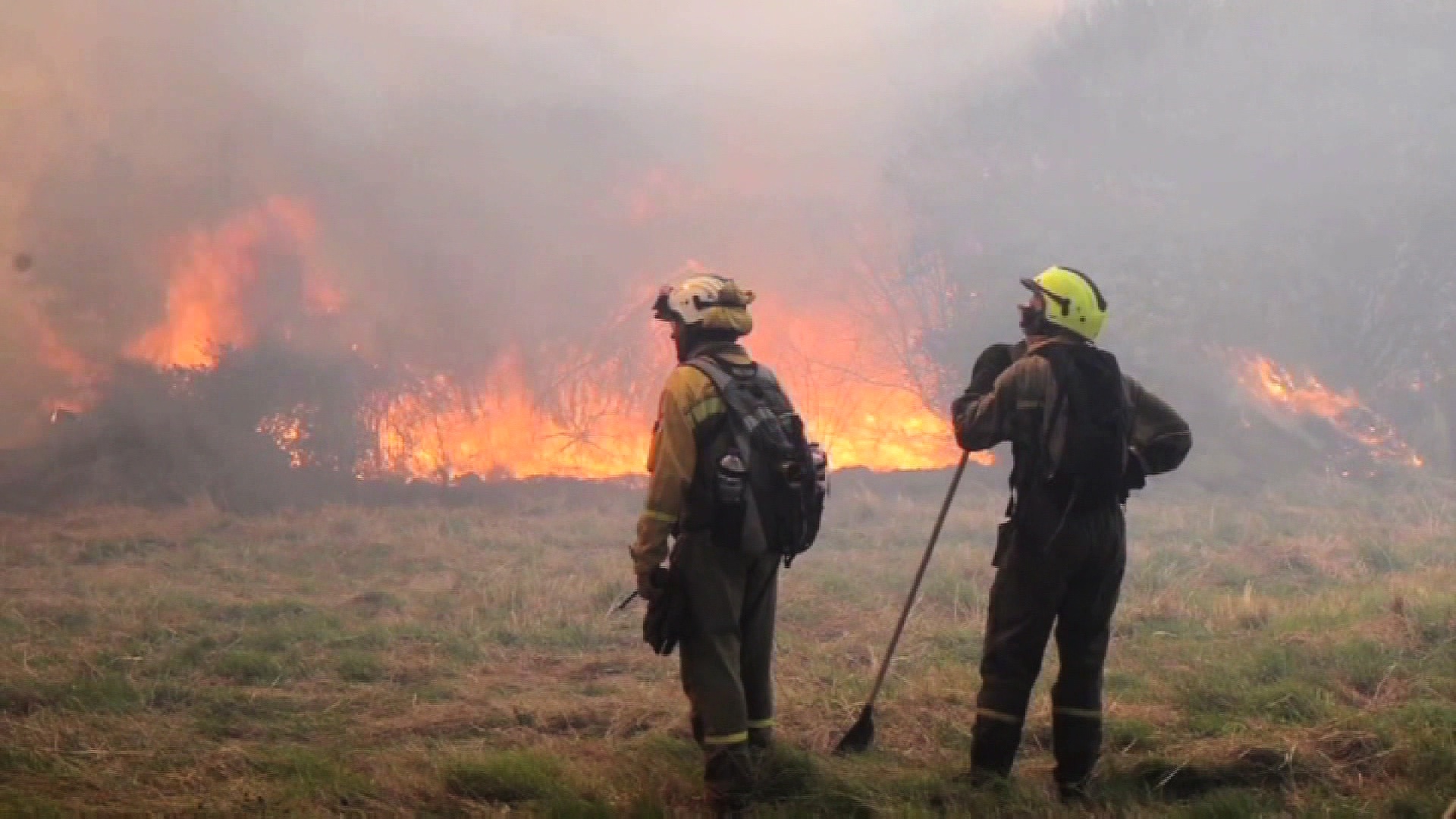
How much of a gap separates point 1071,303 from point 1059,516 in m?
0.82

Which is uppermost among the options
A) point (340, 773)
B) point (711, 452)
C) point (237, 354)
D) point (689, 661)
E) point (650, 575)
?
point (237, 354)

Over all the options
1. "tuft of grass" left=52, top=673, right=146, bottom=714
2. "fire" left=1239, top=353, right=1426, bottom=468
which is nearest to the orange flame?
"fire" left=1239, top=353, right=1426, bottom=468

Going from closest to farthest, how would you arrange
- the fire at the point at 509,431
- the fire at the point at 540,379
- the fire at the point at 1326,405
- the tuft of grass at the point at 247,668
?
the tuft of grass at the point at 247,668, the fire at the point at 540,379, the fire at the point at 509,431, the fire at the point at 1326,405

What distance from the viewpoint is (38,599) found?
10531 mm

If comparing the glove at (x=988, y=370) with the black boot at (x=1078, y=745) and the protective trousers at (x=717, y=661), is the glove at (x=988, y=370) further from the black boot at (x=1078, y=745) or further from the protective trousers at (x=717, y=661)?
the black boot at (x=1078, y=745)

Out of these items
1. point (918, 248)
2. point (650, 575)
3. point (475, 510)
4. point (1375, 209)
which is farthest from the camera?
point (918, 248)

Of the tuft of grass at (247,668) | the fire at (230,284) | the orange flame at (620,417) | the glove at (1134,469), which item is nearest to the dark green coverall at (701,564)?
the glove at (1134,469)

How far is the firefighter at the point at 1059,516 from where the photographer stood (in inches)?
199

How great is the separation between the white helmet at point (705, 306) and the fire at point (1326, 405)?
18.4 m

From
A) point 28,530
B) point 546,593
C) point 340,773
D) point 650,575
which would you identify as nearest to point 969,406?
point 650,575

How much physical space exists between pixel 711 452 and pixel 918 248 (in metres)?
18.7

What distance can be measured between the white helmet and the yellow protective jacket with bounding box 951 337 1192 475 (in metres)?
0.93

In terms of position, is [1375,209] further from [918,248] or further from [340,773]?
[340,773]

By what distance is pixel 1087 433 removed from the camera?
5031mm
